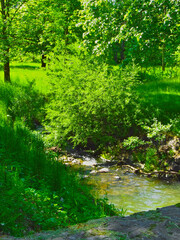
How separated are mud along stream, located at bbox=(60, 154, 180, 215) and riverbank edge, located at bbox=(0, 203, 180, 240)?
280 cm

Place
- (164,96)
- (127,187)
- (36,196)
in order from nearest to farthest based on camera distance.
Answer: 1. (36,196)
2. (127,187)
3. (164,96)

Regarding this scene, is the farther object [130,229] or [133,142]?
[133,142]

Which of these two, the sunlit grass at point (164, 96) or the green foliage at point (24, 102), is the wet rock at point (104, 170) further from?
the green foliage at point (24, 102)

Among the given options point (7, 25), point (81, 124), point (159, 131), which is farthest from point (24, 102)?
point (159, 131)

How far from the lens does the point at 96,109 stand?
32.8 ft

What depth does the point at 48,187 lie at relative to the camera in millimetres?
5078

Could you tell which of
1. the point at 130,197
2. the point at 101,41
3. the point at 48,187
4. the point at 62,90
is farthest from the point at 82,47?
the point at 48,187

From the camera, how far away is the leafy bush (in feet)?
32.6

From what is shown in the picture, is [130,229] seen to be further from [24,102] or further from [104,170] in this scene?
[24,102]

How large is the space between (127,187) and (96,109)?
3.40 meters

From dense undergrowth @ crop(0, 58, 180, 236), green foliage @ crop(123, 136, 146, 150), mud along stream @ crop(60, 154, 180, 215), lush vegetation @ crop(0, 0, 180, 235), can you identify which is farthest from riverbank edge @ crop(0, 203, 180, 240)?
green foliage @ crop(123, 136, 146, 150)

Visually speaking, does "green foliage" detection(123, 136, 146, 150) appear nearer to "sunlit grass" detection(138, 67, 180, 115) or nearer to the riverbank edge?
"sunlit grass" detection(138, 67, 180, 115)

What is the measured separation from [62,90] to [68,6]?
981 centimetres

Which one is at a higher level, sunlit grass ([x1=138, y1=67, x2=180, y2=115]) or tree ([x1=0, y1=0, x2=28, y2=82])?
tree ([x1=0, y1=0, x2=28, y2=82])
